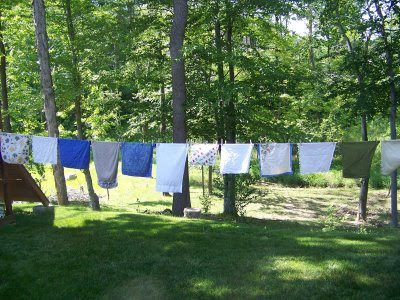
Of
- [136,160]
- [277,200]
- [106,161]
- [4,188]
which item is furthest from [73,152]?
[277,200]

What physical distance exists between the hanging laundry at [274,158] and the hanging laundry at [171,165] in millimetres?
1675

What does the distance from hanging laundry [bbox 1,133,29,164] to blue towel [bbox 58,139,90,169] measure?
2.36ft

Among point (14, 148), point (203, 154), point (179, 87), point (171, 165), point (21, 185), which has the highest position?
point (179, 87)

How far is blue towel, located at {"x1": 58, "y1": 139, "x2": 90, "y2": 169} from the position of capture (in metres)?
9.23

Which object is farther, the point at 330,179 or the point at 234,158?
the point at 330,179

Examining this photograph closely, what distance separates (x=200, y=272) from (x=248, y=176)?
21.2 feet

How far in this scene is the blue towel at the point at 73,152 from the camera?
9.23m

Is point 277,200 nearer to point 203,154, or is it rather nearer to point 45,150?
point 203,154

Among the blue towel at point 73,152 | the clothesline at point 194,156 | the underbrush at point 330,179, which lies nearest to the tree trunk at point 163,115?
the clothesline at point 194,156

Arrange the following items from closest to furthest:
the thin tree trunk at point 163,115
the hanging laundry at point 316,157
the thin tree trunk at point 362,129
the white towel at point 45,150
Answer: the hanging laundry at point 316,157, the white towel at point 45,150, the thin tree trunk at point 362,129, the thin tree trunk at point 163,115

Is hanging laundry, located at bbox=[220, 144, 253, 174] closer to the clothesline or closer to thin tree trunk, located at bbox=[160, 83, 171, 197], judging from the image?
the clothesline

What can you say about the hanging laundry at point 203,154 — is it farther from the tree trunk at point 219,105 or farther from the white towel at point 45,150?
the white towel at point 45,150

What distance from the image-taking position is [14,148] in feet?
28.5

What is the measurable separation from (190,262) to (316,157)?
397 centimetres
